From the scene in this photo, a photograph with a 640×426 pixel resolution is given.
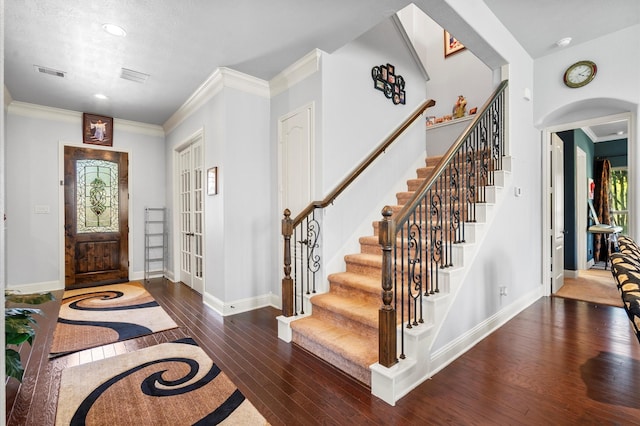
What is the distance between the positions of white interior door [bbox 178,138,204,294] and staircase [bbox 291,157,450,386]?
2.17 m

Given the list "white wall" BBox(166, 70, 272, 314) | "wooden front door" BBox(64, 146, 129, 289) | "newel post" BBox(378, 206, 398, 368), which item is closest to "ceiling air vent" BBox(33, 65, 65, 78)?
"white wall" BBox(166, 70, 272, 314)

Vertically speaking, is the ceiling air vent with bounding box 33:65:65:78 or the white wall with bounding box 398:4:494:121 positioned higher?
the white wall with bounding box 398:4:494:121

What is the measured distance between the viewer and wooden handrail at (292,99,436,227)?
3145mm

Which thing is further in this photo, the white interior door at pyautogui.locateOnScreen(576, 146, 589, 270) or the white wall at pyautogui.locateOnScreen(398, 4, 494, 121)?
the white interior door at pyautogui.locateOnScreen(576, 146, 589, 270)

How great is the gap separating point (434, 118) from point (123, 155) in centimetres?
530

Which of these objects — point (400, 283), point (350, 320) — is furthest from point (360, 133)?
point (350, 320)

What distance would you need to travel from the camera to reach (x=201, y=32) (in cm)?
296

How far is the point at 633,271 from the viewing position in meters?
1.64

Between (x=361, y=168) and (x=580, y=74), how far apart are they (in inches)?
110

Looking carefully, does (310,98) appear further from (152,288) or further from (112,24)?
(152,288)

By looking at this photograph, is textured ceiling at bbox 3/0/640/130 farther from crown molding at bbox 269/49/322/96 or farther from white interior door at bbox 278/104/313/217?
white interior door at bbox 278/104/313/217

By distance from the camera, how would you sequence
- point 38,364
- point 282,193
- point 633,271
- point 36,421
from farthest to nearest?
point 282,193, point 38,364, point 36,421, point 633,271

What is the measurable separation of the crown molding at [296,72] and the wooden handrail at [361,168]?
43.6 inches

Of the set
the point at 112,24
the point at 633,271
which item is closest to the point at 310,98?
the point at 112,24
